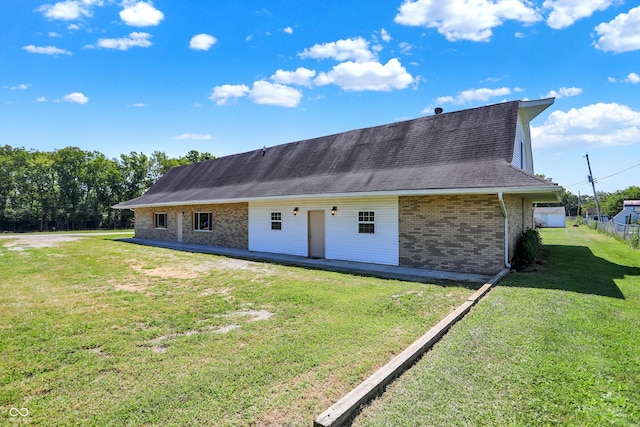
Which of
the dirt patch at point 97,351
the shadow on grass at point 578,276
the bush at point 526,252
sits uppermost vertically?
the bush at point 526,252

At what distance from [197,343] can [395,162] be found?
9.83 metres

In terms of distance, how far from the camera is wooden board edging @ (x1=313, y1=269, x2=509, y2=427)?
8.70 ft

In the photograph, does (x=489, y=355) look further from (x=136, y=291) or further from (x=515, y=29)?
(x=515, y=29)

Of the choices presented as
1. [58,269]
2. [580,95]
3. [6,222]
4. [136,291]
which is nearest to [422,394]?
[136,291]

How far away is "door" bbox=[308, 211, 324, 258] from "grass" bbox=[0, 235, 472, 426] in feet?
14.5

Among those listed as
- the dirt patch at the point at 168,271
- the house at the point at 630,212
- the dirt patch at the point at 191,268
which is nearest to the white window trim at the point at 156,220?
the dirt patch at the point at 191,268

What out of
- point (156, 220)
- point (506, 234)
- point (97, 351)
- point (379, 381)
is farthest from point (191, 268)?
point (156, 220)

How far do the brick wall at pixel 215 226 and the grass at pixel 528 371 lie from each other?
39.2 ft

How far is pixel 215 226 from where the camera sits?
17.3m

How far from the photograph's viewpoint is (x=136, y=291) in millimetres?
7277

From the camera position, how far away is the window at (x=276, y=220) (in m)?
14.1

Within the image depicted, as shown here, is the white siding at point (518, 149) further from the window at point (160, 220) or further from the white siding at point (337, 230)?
the window at point (160, 220)

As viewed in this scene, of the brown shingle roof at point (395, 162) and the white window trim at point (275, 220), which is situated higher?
the brown shingle roof at point (395, 162)

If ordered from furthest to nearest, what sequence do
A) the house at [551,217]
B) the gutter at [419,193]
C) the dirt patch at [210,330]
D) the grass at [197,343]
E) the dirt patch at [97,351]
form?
the house at [551,217] → the gutter at [419,193] → the dirt patch at [210,330] → the dirt patch at [97,351] → the grass at [197,343]
